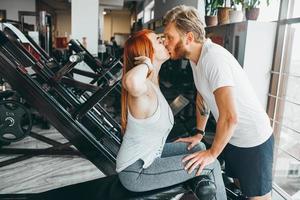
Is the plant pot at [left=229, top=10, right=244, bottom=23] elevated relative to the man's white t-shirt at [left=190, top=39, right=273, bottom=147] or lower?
elevated

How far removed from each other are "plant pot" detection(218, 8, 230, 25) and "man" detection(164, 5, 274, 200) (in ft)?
8.13

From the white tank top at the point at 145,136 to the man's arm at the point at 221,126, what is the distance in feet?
0.63

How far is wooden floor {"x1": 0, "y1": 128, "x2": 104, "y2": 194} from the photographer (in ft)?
9.48

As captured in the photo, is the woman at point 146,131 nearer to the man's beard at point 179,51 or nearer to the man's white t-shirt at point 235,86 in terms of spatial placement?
the man's beard at point 179,51

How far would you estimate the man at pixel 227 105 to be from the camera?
1411 millimetres

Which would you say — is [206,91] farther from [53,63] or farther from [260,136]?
[53,63]

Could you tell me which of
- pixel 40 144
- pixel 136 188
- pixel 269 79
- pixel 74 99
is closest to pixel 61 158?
pixel 40 144

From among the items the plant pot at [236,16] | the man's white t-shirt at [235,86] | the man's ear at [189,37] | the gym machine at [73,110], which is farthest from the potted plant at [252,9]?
the man's ear at [189,37]

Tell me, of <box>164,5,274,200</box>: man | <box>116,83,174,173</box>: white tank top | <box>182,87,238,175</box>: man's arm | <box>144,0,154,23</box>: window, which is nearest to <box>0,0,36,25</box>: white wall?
<box>144,0,154,23</box>: window

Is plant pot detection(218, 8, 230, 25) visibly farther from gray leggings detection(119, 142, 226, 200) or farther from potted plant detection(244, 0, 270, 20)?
gray leggings detection(119, 142, 226, 200)

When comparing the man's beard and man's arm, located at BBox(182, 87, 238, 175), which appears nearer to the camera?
man's arm, located at BBox(182, 87, 238, 175)

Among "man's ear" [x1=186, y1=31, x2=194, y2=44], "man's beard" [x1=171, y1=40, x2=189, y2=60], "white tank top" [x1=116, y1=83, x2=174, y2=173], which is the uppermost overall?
"man's ear" [x1=186, y1=31, x2=194, y2=44]

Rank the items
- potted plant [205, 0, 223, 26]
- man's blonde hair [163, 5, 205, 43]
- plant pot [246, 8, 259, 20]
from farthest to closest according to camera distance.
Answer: potted plant [205, 0, 223, 26], plant pot [246, 8, 259, 20], man's blonde hair [163, 5, 205, 43]

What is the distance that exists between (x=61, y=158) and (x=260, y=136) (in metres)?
2.67
